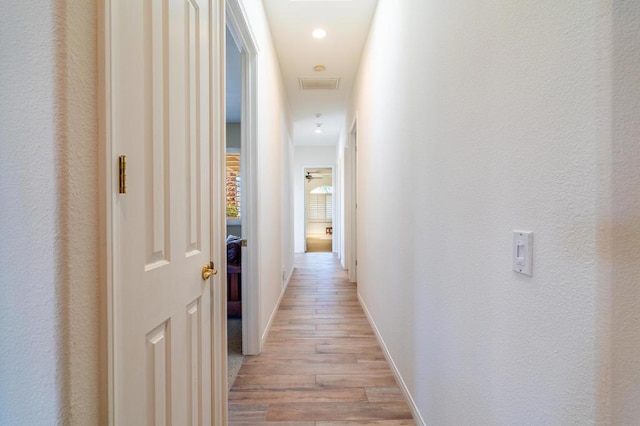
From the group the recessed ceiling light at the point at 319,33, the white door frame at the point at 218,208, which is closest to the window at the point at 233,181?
the recessed ceiling light at the point at 319,33

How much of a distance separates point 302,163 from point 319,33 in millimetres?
4939

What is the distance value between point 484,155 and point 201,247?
1050 mm

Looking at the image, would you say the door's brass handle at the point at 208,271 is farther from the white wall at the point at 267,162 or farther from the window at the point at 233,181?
the window at the point at 233,181

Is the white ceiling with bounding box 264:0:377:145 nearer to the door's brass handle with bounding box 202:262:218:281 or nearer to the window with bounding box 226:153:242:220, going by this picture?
the window with bounding box 226:153:242:220

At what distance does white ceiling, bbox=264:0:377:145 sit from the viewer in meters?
2.54

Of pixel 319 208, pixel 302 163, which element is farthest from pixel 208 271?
pixel 319 208

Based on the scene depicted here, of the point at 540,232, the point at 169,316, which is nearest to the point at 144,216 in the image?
the point at 169,316

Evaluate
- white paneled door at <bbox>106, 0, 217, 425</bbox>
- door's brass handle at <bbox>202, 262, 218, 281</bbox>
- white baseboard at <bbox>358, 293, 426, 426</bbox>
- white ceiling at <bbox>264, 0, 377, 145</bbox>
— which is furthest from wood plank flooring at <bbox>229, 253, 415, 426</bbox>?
white ceiling at <bbox>264, 0, 377, 145</bbox>

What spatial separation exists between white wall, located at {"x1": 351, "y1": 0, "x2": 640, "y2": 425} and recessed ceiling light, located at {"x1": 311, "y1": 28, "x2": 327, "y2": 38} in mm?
1433

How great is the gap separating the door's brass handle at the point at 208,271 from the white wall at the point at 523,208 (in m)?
0.95

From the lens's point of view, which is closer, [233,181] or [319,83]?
[319,83]

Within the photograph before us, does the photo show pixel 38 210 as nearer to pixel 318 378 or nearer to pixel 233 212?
pixel 318 378

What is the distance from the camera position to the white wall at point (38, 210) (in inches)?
20.7

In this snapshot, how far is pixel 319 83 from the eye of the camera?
3.97 metres
